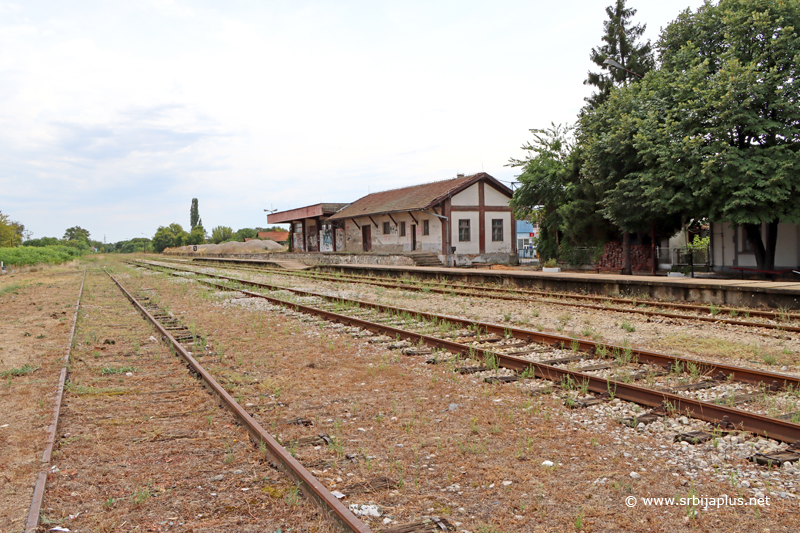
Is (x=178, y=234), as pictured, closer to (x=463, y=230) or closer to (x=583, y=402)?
(x=463, y=230)

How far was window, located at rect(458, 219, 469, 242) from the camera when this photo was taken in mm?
35781

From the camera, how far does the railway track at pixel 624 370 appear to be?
499cm

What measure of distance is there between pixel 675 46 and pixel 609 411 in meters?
20.0

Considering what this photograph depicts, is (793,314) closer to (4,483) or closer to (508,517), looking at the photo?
(508,517)

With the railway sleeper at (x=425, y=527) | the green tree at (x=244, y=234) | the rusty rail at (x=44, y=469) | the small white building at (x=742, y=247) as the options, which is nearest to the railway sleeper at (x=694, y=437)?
the railway sleeper at (x=425, y=527)

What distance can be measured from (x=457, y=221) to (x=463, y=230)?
0.77 meters

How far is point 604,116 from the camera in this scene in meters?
22.5

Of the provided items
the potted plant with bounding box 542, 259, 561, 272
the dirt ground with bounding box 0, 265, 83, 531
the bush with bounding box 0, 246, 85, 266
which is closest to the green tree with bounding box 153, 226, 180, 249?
the bush with bounding box 0, 246, 85, 266

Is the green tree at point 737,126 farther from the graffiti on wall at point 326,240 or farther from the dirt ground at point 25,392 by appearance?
the graffiti on wall at point 326,240

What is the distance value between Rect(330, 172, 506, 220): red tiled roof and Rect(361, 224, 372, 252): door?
1.34 meters

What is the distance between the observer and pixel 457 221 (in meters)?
35.7

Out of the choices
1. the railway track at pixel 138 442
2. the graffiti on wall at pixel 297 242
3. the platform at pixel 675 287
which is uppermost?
the graffiti on wall at pixel 297 242

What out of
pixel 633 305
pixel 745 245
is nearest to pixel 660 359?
pixel 633 305

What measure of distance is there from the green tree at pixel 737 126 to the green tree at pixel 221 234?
364ft
